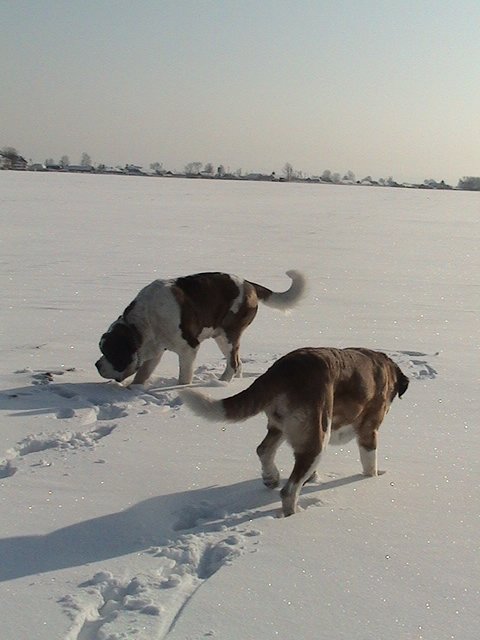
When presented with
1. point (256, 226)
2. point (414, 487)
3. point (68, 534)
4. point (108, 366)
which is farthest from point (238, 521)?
point (256, 226)

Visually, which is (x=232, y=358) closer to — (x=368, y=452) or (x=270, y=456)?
(x=368, y=452)

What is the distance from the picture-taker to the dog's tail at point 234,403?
4.52m

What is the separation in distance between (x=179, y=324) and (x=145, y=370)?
606 mm

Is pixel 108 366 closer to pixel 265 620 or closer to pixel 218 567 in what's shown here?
pixel 218 567

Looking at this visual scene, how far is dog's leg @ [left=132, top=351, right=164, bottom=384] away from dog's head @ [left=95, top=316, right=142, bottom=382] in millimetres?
205

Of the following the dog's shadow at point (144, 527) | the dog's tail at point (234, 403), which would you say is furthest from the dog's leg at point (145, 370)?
the dog's tail at point (234, 403)

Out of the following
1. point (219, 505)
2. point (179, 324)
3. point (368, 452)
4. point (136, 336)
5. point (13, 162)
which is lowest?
point (219, 505)

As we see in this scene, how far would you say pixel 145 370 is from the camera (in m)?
7.64

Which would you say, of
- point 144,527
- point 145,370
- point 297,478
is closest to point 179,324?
point 145,370

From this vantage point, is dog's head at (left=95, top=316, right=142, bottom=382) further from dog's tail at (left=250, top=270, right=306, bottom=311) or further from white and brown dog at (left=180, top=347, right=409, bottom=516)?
white and brown dog at (left=180, top=347, right=409, bottom=516)

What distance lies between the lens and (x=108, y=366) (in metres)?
7.23

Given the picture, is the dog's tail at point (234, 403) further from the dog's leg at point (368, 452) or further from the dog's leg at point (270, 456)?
the dog's leg at point (368, 452)

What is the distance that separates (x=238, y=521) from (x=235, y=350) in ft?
11.6

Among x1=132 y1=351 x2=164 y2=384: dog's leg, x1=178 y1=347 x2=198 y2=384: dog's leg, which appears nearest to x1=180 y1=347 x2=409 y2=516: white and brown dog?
x1=178 y1=347 x2=198 y2=384: dog's leg
